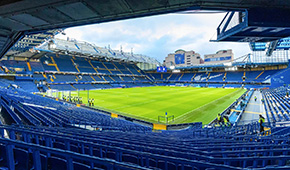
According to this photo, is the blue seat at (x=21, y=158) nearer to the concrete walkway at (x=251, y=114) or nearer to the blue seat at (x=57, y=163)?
the blue seat at (x=57, y=163)

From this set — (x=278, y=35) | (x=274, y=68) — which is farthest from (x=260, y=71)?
(x=278, y=35)

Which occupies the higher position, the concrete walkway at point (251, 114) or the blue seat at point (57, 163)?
the blue seat at point (57, 163)

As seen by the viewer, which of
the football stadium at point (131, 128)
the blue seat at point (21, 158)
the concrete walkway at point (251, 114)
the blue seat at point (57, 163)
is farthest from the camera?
the concrete walkway at point (251, 114)

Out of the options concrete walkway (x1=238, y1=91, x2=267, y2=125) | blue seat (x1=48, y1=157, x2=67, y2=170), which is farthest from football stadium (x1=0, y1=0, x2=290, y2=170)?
concrete walkway (x1=238, y1=91, x2=267, y2=125)

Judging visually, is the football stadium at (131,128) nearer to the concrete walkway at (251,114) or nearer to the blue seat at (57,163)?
the blue seat at (57,163)

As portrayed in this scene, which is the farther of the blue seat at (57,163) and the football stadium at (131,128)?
the blue seat at (57,163)

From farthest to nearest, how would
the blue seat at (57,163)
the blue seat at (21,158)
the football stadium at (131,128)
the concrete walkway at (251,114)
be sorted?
the concrete walkway at (251,114)
the blue seat at (21,158)
the blue seat at (57,163)
the football stadium at (131,128)

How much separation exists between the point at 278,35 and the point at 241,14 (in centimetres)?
193

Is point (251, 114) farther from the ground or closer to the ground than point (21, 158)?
closer to the ground

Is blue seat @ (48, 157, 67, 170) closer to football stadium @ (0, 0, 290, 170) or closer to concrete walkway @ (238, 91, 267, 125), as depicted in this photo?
football stadium @ (0, 0, 290, 170)

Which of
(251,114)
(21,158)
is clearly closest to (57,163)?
(21,158)

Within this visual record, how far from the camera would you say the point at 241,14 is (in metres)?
4.85

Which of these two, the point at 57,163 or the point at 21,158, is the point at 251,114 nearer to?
the point at 57,163

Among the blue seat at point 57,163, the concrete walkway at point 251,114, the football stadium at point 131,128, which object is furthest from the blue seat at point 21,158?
the concrete walkway at point 251,114
